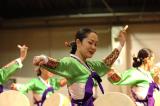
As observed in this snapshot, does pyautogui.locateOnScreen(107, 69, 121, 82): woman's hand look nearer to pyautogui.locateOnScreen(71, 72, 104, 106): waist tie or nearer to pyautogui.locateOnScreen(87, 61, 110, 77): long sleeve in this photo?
pyautogui.locateOnScreen(87, 61, 110, 77): long sleeve

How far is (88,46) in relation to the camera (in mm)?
2344

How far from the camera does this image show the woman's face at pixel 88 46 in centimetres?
234

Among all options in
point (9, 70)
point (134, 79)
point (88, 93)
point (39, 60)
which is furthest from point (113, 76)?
point (39, 60)

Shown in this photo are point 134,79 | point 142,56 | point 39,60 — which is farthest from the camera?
point 142,56

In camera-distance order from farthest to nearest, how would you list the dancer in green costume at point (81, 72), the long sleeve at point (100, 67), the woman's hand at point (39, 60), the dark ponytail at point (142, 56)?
the dark ponytail at point (142, 56)
the long sleeve at point (100, 67)
the dancer in green costume at point (81, 72)
the woman's hand at point (39, 60)

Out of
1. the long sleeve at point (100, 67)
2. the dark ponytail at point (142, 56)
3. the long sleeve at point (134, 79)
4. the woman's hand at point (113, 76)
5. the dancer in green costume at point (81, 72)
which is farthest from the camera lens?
the dark ponytail at point (142, 56)

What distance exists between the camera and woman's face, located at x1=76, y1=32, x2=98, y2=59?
2344 mm

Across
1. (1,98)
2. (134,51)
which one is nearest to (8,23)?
(134,51)

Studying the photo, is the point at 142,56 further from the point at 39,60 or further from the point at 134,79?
the point at 39,60

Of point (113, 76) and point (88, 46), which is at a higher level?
point (88, 46)

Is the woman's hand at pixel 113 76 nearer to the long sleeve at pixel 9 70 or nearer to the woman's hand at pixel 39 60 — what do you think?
the long sleeve at pixel 9 70

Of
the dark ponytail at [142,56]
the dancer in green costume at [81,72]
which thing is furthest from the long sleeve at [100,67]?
the dark ponytail at [142,56]

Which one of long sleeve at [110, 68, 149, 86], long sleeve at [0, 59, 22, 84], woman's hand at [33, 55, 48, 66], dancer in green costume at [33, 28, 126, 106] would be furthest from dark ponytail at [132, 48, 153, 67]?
woman's hand at [33, 55, 48, 66]

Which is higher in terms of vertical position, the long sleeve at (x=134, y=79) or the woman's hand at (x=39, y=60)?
the woman's hand at (x=39, y=60)
